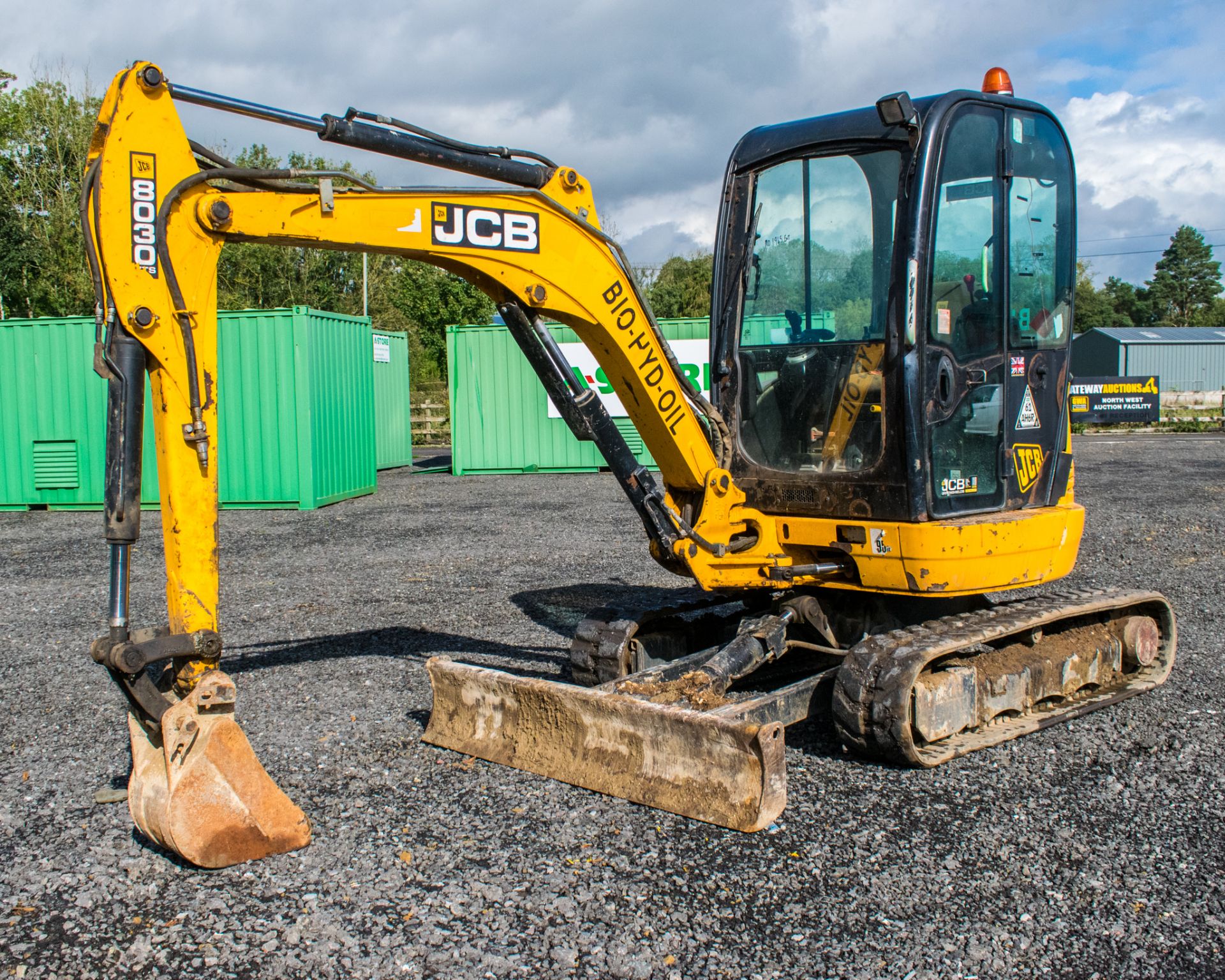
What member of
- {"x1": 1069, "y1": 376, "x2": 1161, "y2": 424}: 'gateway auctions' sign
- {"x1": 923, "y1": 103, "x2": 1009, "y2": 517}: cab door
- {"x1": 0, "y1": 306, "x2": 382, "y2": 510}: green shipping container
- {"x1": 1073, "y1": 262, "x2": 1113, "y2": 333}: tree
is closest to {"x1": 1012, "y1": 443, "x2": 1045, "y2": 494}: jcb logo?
{"x1": 923, "y1": 103, "x2": 1009, "y2": 517}: cab door

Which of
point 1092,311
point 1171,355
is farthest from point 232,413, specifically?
point 1092,311

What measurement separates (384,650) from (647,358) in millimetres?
3141

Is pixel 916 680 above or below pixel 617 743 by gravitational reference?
above

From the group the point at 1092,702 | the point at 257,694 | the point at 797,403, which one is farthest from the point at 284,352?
the point at 1092,702

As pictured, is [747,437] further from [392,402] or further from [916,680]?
[392,402]

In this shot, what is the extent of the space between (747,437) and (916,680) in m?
1.52

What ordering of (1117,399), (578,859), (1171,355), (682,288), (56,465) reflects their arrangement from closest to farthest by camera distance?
(578,859), (56,465), (1117,399), (682,288), (1171,355)

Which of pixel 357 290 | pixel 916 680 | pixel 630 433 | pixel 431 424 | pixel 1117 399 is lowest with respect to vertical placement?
pixel 916 680

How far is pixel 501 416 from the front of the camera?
20.2 metres

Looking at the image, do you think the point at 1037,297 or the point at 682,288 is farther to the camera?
the point at 682,288

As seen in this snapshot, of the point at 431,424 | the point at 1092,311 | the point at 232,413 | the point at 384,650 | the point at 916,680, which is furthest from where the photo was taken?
the point at 1092,311

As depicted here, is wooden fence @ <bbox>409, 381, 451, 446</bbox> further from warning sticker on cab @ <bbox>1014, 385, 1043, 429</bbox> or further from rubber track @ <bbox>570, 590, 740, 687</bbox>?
warning sticker on cab @ <bbox>1014, 385, 1043, 429</bbox>

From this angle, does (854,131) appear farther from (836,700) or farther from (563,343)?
(563,343)

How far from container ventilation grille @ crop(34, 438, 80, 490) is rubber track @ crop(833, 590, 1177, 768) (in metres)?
13.8
